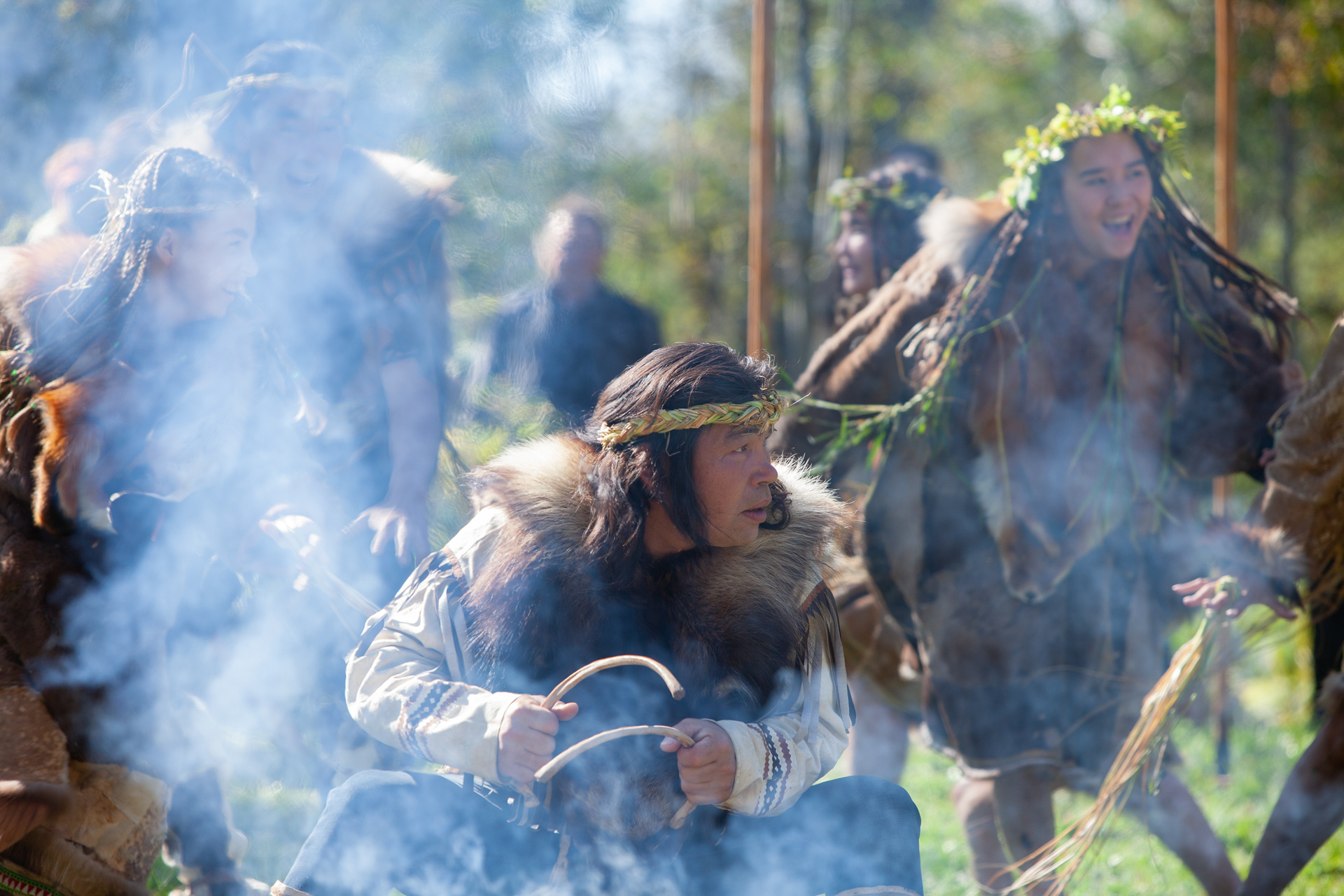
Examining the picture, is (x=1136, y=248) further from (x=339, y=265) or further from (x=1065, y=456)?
(x=339, y=265)

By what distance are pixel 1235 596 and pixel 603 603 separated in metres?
1.61

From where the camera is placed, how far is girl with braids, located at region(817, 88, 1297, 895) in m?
2.66

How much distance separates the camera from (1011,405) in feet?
8.77

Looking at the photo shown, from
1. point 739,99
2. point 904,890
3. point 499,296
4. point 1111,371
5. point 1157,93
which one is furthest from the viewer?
point 739,99

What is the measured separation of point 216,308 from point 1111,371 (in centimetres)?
212

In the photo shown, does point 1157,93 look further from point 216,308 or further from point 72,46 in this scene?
point 216,308

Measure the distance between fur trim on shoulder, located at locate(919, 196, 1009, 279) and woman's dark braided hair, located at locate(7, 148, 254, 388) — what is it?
1.76 metres

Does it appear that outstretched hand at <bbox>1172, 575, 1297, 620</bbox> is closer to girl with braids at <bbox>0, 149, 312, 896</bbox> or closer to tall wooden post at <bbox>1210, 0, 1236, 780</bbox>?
tall wooden post at <bbox>1210, 0, 1236, 780</bbox>

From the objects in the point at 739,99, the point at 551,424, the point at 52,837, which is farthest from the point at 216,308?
the point at 739,99

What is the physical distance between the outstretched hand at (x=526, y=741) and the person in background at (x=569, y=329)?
2288 mm

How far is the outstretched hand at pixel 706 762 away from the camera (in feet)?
5.66

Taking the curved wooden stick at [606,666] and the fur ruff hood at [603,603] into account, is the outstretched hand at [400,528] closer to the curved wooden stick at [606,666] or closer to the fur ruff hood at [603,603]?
the fur ruff hood at [603,603]

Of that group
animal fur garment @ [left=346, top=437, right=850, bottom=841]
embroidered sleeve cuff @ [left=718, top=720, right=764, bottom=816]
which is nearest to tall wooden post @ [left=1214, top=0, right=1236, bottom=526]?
animal fur garment @ [left=346, top=437, right=850, bottom=841]

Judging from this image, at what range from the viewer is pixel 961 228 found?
2.76 metres
